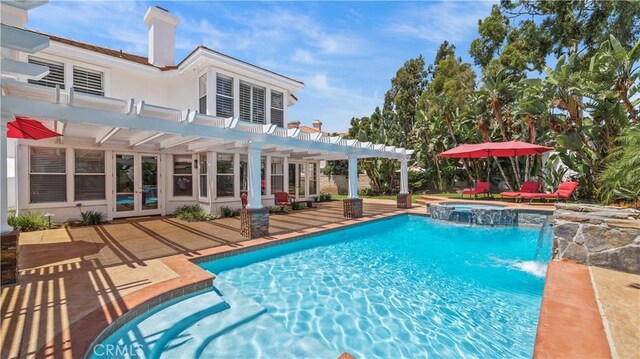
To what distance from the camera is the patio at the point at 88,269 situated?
3697 millimetres

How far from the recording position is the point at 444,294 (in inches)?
236

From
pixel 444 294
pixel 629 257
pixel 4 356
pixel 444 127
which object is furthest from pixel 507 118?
pixel 4 356

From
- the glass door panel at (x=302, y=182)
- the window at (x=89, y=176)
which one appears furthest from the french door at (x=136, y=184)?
the glass door panel at (x=302, y=182)

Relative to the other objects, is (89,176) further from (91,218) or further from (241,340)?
(241,340)

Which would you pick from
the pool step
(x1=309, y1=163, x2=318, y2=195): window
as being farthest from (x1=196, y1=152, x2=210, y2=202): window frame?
the pool step

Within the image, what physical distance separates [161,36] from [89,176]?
7.92m

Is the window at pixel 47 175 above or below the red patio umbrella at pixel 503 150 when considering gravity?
below

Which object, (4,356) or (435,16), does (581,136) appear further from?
(4,356)

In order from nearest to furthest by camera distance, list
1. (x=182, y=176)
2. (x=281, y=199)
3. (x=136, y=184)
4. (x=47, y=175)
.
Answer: (x=47, y=175)
(x=136, y=184)
(x=182, y=176)
(x=281, y=199)

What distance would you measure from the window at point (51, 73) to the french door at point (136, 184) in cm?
330

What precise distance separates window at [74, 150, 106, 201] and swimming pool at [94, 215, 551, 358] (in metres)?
8.40

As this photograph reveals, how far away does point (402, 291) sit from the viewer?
6078 millimetres

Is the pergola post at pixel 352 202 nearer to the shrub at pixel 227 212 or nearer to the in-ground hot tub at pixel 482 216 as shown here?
the in-ground hot tub at pixel 482 216

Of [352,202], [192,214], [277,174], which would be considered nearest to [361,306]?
[352,202]
